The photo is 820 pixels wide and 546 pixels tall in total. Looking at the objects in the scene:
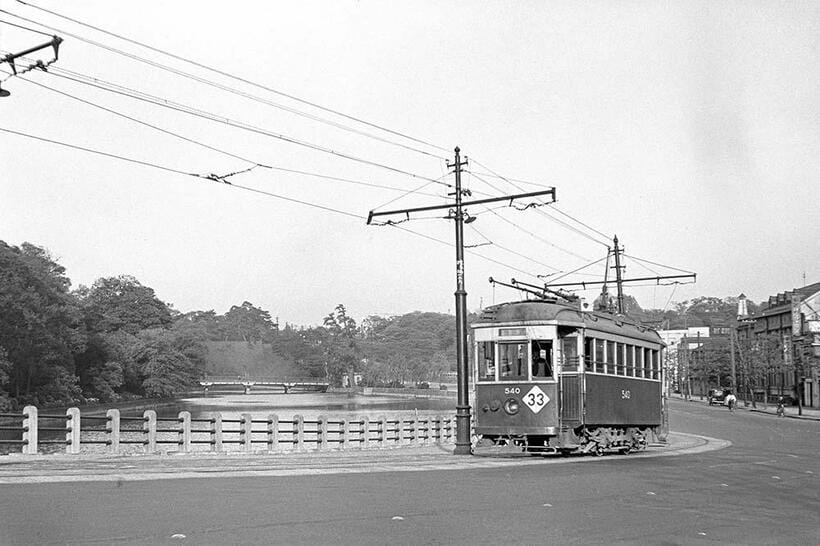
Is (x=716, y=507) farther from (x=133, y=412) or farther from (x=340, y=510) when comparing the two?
(x=133, y=412)

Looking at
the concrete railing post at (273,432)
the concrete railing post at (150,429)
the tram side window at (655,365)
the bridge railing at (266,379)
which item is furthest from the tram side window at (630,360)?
the bridge railing at (266,379)

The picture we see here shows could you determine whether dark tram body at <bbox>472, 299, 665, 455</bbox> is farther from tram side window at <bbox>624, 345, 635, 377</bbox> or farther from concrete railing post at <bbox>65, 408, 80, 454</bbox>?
concrete railing post at <bbox>65, 408, 80, 454</bbox>

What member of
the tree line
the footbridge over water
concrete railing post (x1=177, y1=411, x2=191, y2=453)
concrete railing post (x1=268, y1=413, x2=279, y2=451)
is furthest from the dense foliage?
concrete railing post (x1=177, y1=411, x2=191, y2=453)

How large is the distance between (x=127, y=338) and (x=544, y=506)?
89.5 meters

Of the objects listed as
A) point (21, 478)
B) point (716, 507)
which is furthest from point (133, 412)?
point (716, 507)

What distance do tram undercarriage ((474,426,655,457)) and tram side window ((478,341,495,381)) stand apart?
1.43 meters

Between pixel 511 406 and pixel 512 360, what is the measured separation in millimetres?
1086

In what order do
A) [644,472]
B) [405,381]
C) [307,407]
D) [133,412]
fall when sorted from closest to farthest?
[644,472]
[133,412]
[307,407]
[405,381]

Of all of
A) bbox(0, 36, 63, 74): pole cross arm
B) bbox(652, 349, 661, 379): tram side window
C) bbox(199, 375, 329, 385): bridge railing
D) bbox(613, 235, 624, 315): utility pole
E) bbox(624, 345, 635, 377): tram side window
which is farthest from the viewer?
bbox(199, 375, 329, 385): bridge railing

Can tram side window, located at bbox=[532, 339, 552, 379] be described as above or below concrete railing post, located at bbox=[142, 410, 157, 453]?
above

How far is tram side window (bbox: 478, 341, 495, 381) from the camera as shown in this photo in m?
22.8

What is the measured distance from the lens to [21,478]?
49.6ft

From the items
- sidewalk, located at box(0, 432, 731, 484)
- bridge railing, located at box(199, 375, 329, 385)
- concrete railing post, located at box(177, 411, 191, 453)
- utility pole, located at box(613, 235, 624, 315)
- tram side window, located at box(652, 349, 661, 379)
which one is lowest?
sidewalk, located at box(0, 432, 731, 484)

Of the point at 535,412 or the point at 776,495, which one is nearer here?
the point at 776,495
